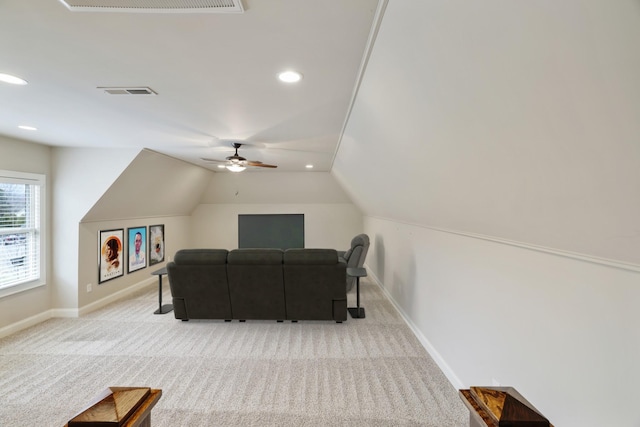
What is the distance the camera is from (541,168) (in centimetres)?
117

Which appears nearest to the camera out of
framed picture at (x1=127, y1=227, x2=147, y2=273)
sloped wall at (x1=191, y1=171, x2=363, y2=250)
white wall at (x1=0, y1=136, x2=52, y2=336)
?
white wall at (x1=0, y1=136, x2=52, y2=336)

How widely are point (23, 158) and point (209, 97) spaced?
3.30 metres

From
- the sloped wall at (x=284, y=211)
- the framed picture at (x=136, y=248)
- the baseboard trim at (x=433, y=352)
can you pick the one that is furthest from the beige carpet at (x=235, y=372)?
the sloped wall at (x=284, y=211)

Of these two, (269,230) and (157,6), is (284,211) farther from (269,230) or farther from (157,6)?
(157,6)

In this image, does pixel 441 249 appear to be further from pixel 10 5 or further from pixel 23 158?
pixel 23 158

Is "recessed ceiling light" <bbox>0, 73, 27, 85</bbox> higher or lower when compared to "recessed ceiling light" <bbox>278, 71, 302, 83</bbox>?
higher

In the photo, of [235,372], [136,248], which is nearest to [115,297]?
[136,248]

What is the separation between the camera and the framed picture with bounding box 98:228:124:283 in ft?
15.1

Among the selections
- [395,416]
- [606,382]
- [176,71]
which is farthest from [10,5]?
[395,416]

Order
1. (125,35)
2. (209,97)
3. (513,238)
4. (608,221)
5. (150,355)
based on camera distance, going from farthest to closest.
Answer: (150,355), (209,97), (513,238), (125,35), (608,221)

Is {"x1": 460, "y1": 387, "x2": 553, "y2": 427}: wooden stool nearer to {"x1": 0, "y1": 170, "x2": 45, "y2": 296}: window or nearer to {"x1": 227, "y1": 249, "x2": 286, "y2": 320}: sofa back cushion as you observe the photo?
{"x1": 227, "y1": 249, "x2": 286, "y2": 320}: sofa back cushion

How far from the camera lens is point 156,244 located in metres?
6.12

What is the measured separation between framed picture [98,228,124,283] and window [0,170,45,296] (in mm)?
699

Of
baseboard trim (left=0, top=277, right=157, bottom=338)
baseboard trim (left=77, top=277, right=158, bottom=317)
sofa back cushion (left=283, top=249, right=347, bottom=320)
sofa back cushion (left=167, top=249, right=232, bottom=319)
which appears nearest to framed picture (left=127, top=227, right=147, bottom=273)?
baseboard trim (left=77, top=277, right=158, bottom=317)
